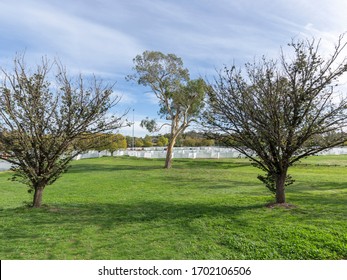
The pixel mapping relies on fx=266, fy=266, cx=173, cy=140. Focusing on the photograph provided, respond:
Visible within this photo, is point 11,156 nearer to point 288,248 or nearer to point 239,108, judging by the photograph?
point 239,108

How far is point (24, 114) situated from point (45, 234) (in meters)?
3.15

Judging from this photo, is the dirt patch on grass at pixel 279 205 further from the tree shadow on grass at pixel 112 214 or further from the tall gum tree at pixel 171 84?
the tall gum tree at pixel 171 84

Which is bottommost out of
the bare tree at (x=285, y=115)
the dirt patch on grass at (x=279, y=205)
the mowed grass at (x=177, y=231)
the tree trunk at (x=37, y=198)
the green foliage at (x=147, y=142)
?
the mowed grass at (x=177, y=231)

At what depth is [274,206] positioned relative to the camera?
7.20 meters

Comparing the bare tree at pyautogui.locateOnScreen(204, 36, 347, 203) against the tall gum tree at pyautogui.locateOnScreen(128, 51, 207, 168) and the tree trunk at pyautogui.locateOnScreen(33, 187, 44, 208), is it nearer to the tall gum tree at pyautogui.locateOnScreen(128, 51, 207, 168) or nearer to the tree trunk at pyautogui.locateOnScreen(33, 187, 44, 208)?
the tree trunk at pyautogui.locateOnScreen(33, 187, 44, 208)

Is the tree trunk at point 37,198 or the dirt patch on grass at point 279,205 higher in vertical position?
the tree trunk at point 37,198

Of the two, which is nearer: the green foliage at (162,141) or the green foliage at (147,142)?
the green foliage at (162,141)

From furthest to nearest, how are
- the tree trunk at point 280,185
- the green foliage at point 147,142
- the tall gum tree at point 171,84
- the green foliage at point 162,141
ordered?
the green foliage at point 147,142 → the green foliage at point 162,141 → the tall gum tree at point 171,84 → the tree trunk at point 280,185

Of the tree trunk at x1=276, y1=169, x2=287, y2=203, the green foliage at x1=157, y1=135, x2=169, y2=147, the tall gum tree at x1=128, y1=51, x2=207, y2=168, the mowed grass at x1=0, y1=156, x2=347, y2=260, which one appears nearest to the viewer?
the mowed grass at x1=0, y1=156, x2=347, y2=260

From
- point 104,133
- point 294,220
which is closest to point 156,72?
point 104,133

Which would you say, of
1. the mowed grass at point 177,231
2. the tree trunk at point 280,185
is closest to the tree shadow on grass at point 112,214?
the mowed grass at point 177,231

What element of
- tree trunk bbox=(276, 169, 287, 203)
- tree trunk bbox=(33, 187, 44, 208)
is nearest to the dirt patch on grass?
tree trunk bbox=(276, 169, 287, 203)

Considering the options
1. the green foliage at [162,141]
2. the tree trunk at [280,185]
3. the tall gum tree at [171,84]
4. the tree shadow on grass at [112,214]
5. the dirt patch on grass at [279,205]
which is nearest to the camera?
the tree shadow on grass at [112,214]

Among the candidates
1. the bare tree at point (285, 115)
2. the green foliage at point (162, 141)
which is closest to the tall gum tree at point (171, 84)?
the bare tree at point (285, 115)
